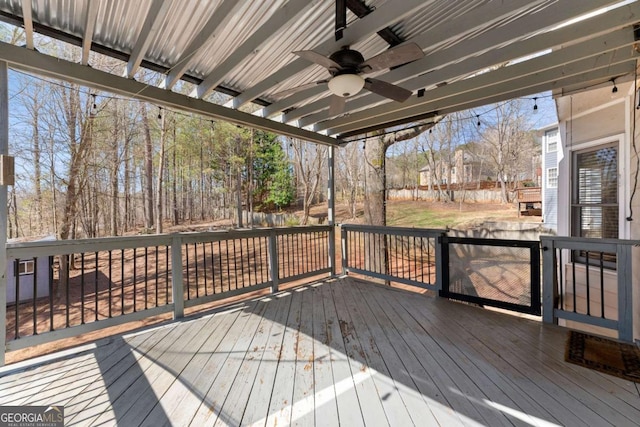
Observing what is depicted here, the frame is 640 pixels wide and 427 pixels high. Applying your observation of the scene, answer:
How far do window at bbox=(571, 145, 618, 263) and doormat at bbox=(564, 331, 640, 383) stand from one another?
Answer: 1946 millimetres

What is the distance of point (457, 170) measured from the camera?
16.4 metres

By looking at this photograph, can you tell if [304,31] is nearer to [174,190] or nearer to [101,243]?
[101,243]

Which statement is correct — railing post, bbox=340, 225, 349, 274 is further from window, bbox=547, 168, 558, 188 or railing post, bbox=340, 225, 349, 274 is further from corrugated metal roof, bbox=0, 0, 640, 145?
window, bbox=547, 168, 558, 188

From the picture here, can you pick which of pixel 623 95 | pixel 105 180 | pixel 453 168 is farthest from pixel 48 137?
pixel 453 168

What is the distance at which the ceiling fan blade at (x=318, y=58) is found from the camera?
1897 millimetres

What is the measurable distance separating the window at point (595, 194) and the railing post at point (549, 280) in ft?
5.66

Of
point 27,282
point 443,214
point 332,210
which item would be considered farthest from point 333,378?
point 443,214

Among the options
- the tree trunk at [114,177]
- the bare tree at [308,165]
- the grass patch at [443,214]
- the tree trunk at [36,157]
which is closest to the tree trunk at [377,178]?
the grass patch at [443,214]

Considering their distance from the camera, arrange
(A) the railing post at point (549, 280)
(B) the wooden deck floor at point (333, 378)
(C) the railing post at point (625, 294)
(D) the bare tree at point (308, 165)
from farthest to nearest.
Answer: (D) the bare tree at point (308, 165), (A) the railing post at point (549, 280), (C) the railing post at point (625, 294), (B) the wooden deck floor at point (333, 378)

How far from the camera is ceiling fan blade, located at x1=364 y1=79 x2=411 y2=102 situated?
2318mm

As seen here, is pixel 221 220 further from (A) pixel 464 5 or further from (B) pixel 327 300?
(A) pixel 464 5

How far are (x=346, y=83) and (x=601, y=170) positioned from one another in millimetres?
4232

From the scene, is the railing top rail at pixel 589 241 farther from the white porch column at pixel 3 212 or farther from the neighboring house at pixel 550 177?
the neighboring house at pixel 550 177

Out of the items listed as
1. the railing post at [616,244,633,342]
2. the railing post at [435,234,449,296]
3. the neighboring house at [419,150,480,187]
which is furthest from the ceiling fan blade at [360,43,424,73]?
Answer: the neighboring house at [419,150,480,187]
